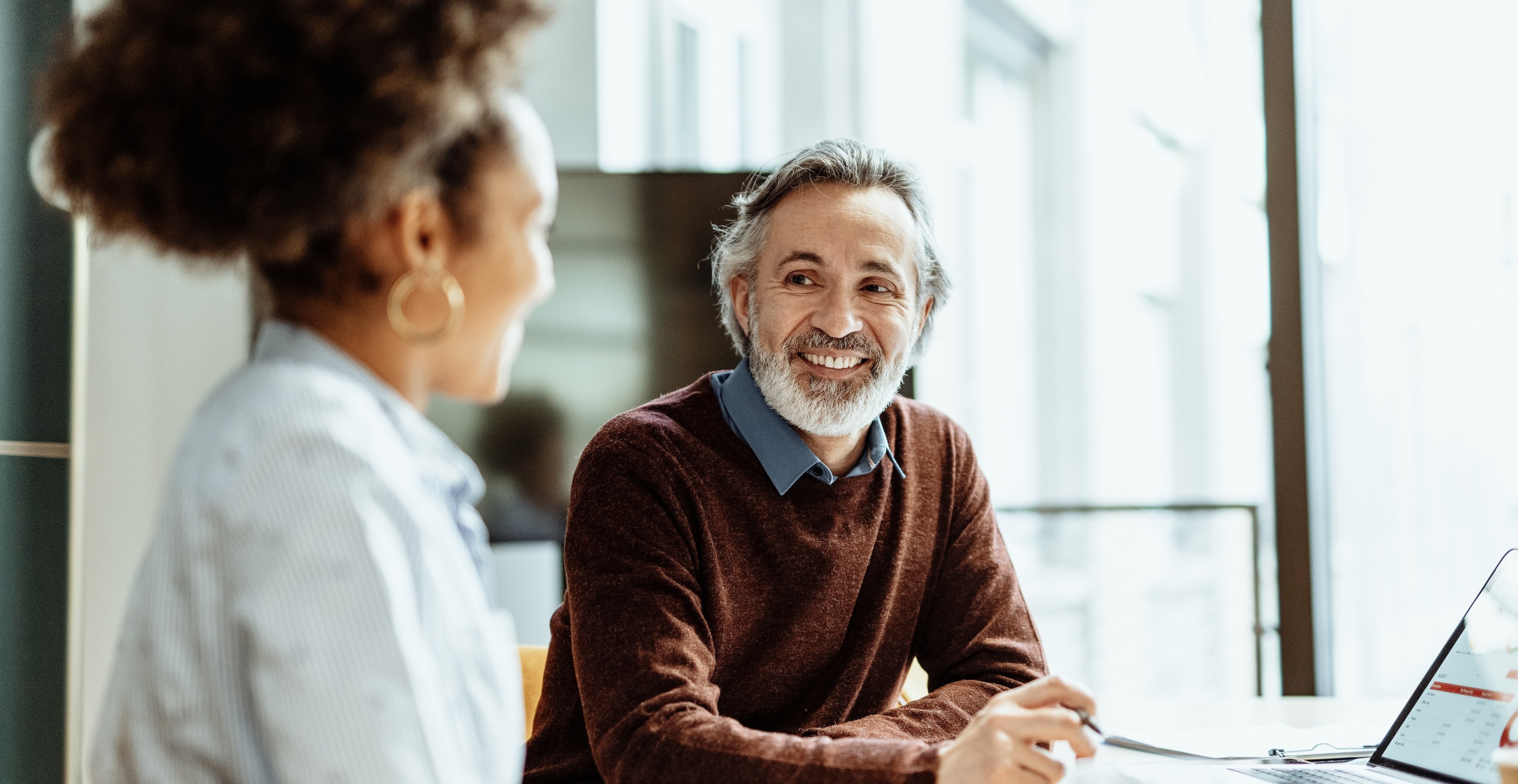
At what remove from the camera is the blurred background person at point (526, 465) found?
98.5 inches

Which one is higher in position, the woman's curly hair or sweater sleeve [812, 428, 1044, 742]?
the woman's curly hair

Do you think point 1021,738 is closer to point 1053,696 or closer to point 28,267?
point 1053,696

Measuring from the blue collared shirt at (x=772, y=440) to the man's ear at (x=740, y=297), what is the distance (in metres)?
0.11

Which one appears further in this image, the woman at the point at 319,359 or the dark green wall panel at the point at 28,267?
the dark green wall panel at the point at 28,267

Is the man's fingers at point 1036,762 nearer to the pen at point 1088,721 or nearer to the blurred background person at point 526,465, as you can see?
the pen at point 1088,721

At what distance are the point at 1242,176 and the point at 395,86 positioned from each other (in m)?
5.44

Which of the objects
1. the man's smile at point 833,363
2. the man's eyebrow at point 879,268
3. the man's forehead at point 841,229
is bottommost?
the man's smile at point 833,363

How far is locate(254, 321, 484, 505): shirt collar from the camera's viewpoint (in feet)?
2.32

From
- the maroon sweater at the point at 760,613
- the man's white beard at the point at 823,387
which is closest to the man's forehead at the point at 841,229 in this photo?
the man's white beard at the point at 823,387

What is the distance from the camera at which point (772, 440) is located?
1438mm

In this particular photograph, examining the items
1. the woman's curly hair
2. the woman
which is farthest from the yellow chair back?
the woman's curly hair

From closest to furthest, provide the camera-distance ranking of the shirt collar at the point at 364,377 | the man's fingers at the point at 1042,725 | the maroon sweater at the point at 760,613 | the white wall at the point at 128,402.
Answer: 1. the shirt collar at the point at 364,377
2. the man's fingers at the point at 1042,725
3. the maroon sweater at the point at 760,613
4. the white wall at the point at 128,402

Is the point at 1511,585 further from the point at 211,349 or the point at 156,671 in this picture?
the point at 211,349

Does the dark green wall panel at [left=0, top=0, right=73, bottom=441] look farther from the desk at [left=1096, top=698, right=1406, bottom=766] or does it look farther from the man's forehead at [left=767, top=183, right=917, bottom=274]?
the desk at [left=1096, top=698, right=1406, bottom=766]
